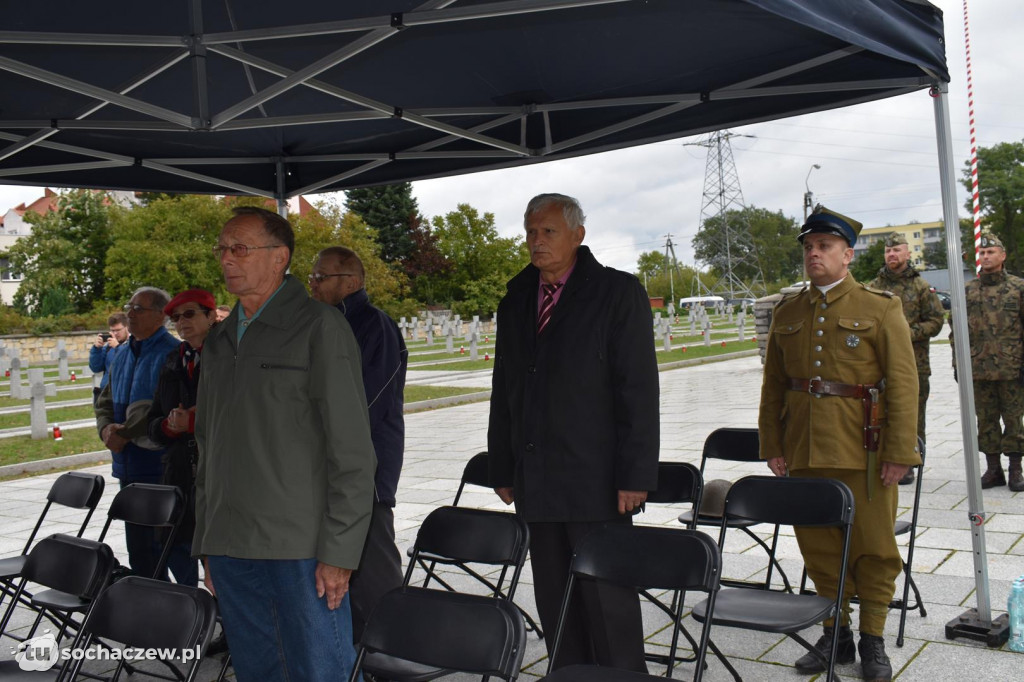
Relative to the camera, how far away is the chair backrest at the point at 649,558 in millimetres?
3023

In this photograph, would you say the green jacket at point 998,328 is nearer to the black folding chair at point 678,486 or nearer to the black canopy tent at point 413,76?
the black canopy tent at point 413,76

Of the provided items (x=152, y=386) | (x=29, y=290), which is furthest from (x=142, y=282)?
(x=152, y=386)

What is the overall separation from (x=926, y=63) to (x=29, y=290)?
52.8 m

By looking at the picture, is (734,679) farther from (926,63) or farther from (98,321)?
(98,321)

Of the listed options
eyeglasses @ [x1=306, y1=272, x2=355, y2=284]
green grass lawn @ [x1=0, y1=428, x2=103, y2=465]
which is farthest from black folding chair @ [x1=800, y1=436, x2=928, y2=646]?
green grass lawn @ [x1=0, y1=428, x2=103, y2=465]

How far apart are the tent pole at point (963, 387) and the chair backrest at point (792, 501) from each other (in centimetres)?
90

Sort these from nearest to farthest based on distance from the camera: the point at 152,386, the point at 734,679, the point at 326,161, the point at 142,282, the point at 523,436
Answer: the point at 523,436 < the point at 734,679 < the point at 152,386 < the point at 326,161 < the point at 142,282

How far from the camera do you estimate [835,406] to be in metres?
3.93

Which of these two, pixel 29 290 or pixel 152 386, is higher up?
pixel 29 290

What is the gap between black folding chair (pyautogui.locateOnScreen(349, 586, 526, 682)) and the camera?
105 inches

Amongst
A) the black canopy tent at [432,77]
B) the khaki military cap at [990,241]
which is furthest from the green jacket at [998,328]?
the black canopy tent at [432,77]

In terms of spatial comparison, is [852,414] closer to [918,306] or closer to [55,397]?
[918,306]

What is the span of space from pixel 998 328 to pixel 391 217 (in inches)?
2389

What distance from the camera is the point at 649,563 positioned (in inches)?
124
